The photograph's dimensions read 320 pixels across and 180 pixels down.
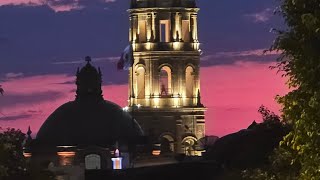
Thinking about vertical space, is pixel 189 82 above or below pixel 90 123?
above

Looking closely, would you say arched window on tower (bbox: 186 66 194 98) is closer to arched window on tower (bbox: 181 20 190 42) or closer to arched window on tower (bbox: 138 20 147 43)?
arched window on tower (bbox: 181 20 190 42)

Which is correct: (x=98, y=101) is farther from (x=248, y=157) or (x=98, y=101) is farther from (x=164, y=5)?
(x=248, y=157)

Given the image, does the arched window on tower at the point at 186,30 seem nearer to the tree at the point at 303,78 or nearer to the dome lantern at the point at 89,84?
the dome lantern at the point at 89,84

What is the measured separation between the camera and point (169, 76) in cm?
15138

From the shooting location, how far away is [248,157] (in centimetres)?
7594

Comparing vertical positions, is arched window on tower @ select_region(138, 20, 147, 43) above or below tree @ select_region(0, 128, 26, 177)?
below

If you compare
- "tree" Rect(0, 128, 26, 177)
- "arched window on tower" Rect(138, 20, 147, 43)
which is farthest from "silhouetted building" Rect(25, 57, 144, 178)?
"tree" Rect(0, 128, 26, 177)

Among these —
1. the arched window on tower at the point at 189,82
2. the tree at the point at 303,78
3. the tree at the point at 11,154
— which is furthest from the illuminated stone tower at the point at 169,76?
the tree at the point at 303,78

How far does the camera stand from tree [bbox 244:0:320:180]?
1617 inches

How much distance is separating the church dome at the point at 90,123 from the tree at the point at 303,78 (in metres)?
102

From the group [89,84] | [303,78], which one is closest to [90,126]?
[89,84]

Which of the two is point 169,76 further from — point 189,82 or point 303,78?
point 303,78

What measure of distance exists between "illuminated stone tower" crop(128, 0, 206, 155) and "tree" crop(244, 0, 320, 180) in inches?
4150

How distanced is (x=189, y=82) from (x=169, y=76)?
202cm
